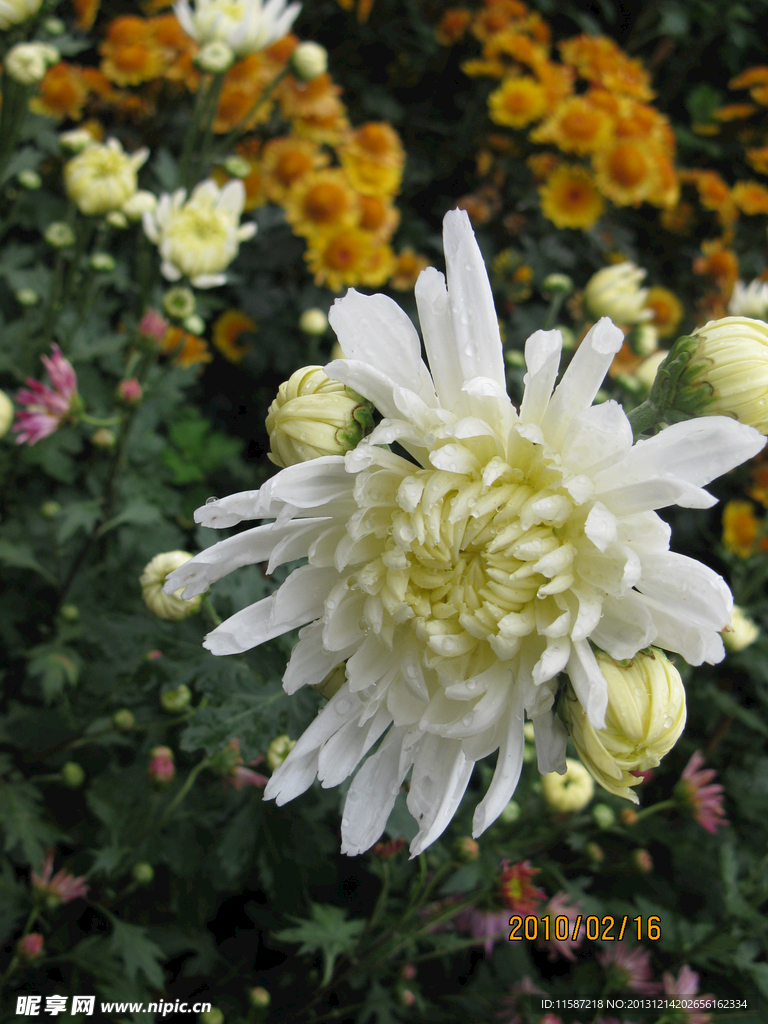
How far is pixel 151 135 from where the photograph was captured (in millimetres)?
2820

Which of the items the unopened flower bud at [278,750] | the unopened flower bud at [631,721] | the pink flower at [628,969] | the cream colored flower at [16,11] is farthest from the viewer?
the cream colored flower at [16,11]

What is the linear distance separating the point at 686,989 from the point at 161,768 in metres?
1.13

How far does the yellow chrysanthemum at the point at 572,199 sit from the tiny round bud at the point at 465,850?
2.21 meters

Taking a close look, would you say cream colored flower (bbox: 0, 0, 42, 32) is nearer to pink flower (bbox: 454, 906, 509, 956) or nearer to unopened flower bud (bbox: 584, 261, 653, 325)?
unopened flower bud (bbox: 584, 261, 653, 325)

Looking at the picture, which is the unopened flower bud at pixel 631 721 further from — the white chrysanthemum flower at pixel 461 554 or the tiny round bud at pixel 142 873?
the tiny round bud at pixel 142 873

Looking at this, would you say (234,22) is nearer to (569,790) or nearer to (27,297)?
(27,297)

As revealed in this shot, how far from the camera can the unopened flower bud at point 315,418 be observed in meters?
0.83

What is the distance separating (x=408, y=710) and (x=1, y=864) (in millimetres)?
1293

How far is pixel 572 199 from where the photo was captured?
281 cm

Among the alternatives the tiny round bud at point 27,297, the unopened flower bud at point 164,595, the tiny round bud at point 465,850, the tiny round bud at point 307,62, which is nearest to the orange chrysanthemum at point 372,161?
the tiny round bud at point 307,62

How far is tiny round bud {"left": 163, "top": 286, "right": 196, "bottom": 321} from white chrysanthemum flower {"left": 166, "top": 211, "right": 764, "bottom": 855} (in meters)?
1.04

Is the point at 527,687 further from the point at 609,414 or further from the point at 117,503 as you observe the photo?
the point at 117,503

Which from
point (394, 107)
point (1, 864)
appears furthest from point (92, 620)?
point (394, 107)

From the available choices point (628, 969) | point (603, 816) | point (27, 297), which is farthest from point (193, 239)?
point (628, 969)
